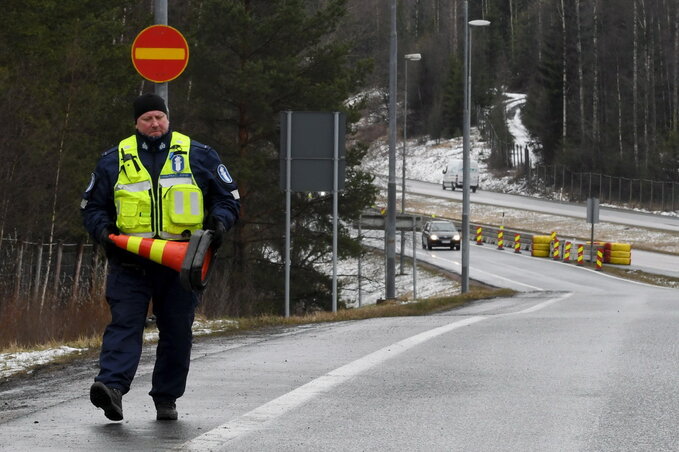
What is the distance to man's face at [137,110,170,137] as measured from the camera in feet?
24.2

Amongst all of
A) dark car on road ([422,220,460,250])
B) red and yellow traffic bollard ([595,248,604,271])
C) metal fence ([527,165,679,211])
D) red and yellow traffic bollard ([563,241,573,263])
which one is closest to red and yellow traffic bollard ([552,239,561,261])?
red and yellow traffic bollard ([563,241,573,263])

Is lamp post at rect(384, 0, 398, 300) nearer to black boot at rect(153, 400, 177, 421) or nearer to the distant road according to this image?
black boot at rect(153, 400, 177, 421)

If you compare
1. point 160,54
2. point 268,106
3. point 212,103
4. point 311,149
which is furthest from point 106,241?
point 212,103

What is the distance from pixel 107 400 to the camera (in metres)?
7.02

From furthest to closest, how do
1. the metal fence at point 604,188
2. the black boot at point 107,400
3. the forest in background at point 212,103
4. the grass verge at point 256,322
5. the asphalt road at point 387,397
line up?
the metal fence at point 604,188
the forest in background at point 212,103
the grass verge at point 256,322
the black boot at point 107,400
the asphalt road at point 387,397

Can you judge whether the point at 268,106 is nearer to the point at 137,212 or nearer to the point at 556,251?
the point at 556,251

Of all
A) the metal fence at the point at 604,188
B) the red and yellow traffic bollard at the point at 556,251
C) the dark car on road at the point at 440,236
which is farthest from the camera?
the metal fence at the point at 604,188

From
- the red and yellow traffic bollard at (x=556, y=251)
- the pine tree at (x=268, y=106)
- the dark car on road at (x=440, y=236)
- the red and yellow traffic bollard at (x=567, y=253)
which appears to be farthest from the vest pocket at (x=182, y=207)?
the dark car on road at (x=440, y=236)

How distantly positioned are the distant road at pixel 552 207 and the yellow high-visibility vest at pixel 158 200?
65.0 m

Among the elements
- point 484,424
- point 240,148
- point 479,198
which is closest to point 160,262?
point 484,424

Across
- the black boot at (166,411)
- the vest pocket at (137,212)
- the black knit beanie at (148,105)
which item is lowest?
the black boot at (166,411)

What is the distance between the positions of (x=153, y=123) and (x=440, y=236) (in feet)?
197

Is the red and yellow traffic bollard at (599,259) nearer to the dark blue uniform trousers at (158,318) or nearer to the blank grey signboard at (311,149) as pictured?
the blank grey signboard at (311,149)

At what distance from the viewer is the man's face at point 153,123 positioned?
7.37 meters
